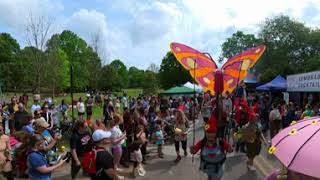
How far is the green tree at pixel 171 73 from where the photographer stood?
88550 mm

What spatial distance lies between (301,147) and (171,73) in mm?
86956

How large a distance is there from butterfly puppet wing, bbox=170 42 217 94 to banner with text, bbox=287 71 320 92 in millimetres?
15146

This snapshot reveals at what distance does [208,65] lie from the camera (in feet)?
29.1

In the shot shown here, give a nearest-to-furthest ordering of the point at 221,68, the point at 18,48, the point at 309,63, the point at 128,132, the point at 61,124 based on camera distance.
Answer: the point at 221,68, the point at 128,132, the point at 61,124, the point at 309,63, the point at 18,48

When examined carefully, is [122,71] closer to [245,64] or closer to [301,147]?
[245,64]

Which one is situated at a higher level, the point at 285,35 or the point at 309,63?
the point at 285,35

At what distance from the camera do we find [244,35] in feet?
320

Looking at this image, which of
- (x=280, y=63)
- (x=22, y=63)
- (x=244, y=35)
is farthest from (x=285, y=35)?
(x=22, y=63)

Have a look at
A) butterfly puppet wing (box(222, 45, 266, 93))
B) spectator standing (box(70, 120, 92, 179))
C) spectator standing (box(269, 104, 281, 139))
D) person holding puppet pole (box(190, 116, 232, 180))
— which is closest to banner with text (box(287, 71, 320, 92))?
spectator standing (box(269, 104, 281, 139))

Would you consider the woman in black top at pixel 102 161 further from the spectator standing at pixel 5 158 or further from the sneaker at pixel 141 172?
the sneaker at pixel 141 172

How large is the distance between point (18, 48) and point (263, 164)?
88553mm

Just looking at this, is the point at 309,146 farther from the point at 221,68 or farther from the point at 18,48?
the point at 18,48

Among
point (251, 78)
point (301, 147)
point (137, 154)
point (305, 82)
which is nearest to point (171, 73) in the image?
point (251, 78)

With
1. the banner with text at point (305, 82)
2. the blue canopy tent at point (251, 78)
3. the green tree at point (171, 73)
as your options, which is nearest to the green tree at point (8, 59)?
the green tree at point (171, 73)
